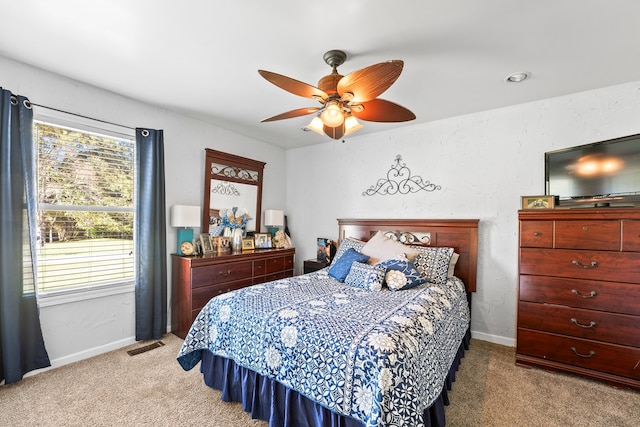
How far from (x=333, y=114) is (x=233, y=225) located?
239 centimetres

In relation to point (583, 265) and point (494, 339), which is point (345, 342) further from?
point (494, 339)

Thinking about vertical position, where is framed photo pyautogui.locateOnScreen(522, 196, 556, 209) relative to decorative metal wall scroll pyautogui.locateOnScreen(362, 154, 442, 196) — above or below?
below

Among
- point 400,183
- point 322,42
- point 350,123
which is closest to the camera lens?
point 322,42

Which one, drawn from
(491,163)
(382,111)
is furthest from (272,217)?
(491,163)

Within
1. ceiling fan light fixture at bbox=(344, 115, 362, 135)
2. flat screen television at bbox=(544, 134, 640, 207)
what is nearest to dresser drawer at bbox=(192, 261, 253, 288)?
ceiling fan light fixture at bbox=(344, 115, 362, 135)

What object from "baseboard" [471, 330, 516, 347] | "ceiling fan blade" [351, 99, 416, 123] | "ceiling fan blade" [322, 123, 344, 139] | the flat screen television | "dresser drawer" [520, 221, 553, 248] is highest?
"ceiling fan blade" [351, 99, 416, 123]

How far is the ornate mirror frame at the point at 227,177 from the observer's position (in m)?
3.59

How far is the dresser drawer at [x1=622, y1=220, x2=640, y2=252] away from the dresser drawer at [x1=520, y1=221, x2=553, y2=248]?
42 cm

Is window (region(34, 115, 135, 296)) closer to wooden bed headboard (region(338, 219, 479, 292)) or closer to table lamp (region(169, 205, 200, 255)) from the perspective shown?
table lamp (region(169, 205, 200, 255))

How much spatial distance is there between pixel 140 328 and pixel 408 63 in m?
3.51

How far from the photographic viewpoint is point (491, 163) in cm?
310

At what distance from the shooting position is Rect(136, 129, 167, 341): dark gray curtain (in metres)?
2.95

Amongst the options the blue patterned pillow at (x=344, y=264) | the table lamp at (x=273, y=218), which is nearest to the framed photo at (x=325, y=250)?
the table lamp at (x=273, y=218)

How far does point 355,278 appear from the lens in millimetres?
2625
